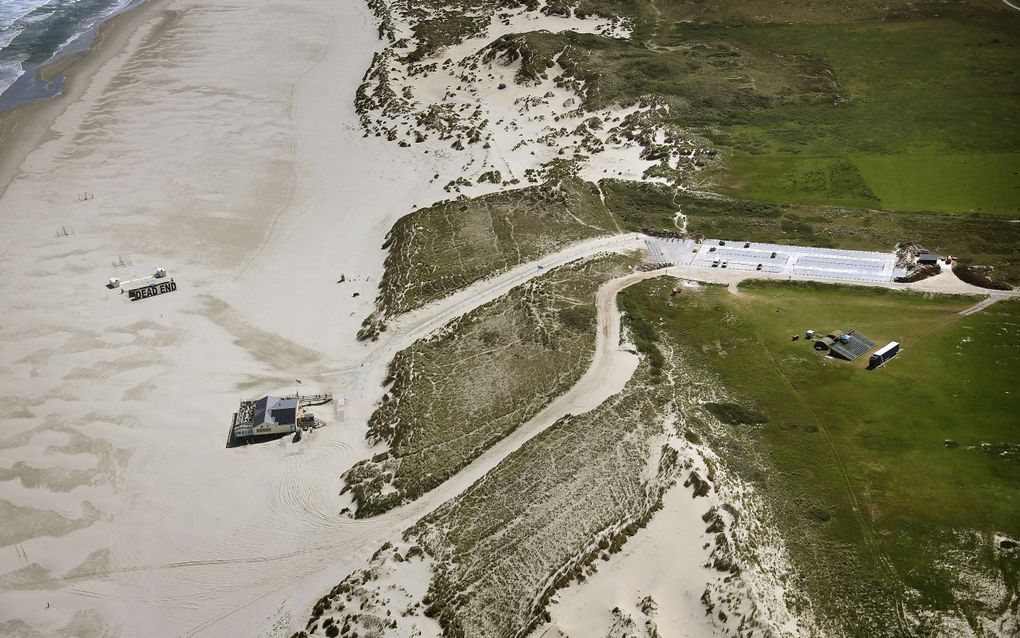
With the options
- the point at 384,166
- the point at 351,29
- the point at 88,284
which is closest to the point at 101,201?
the point at 88,284

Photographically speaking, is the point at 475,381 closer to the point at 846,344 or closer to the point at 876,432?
the point at 876,432

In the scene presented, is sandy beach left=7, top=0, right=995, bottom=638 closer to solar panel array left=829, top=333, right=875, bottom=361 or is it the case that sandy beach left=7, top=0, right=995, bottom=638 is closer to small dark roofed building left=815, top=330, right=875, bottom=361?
small dark roofed building left=815, top=330, right=875, bottom=361

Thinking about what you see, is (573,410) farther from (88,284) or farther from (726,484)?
(88,284)

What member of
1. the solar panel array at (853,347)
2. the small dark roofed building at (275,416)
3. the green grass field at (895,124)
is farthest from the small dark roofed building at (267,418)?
the green grass field at (895,124)

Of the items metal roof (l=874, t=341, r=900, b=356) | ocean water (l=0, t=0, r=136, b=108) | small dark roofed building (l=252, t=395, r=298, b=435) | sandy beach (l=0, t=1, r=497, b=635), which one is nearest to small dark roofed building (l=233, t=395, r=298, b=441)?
small dark roofed building (l=252, t=395, r=298, b=435)

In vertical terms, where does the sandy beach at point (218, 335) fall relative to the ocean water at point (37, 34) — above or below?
below

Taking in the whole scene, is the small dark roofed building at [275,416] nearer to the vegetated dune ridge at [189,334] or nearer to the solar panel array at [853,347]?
the vegetated dune ridge at [189,334]

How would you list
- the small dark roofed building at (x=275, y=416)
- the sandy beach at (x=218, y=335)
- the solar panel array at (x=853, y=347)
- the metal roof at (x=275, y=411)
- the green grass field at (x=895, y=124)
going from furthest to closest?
the green grass field at (x=895, y=124) → the solar panel array at (x=853, y=347) → the metal roof at (x=275, y=411) → the small dark roofed building at (x=275, y=416) → the sandy beach at (x=218, y=335)

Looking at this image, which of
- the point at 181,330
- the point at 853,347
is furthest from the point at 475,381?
the point at 853,347
